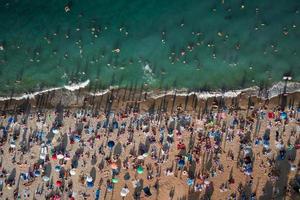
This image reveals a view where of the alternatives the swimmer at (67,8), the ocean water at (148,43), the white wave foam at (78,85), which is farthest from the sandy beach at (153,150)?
the swimmer at (67,8)

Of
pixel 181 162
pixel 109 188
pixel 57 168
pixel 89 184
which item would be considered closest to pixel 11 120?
pixel 57 168

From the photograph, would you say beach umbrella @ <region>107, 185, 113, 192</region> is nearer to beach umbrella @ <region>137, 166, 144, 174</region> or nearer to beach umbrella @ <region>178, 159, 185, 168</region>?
beach umbrella @ <region>137, 166, 144, 174</region>

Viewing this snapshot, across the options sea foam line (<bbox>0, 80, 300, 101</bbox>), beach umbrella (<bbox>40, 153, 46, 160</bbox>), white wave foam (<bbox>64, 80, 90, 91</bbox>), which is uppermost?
sea foam line (<bbox>0, 80, 300, 101</bbox>)

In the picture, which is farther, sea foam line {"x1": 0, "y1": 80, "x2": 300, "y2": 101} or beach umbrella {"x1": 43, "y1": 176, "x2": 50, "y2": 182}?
beach umbrella {"x1": 43, "y1": 176, "x2": 50, "y2": 182}

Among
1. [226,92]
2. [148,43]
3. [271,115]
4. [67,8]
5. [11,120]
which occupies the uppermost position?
[67,8]

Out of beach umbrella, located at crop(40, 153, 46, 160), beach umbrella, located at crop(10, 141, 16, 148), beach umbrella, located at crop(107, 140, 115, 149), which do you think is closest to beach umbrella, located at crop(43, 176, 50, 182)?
beach umbrella, located at crop(40, 153, 46, 160)

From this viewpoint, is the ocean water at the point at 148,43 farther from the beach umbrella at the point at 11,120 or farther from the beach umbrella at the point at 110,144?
the beach umbrella at the point at 110,144

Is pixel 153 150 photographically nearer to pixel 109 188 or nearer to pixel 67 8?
pixel 109 188

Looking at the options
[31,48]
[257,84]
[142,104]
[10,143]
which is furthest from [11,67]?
[257,84]
